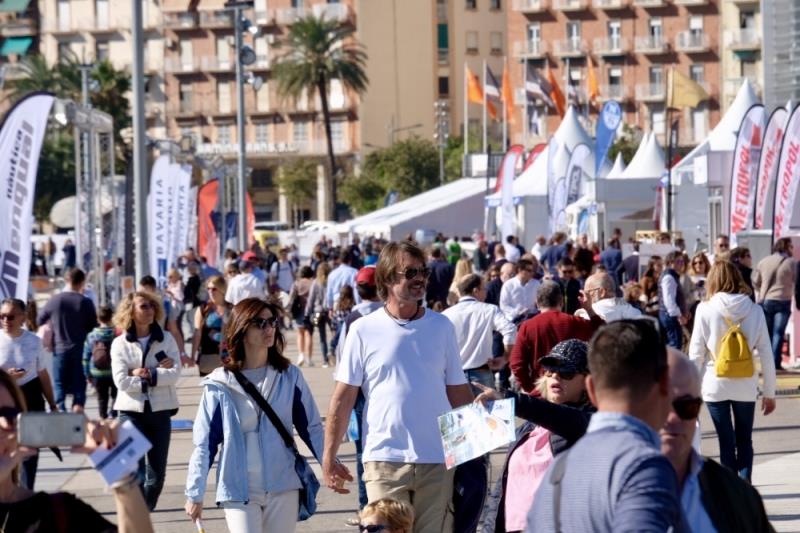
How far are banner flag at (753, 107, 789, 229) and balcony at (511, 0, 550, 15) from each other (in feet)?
246

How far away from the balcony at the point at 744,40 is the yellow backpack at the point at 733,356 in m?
82.6

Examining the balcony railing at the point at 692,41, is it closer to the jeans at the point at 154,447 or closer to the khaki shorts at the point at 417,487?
the jeans at the point at 154,447

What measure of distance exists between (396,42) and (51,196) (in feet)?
81.1

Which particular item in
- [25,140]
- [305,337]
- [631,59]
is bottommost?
[305,337]

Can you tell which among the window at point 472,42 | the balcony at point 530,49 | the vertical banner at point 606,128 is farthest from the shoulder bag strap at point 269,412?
the window at point 472,42

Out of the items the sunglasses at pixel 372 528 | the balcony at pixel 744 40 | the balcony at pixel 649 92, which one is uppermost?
the balcony at pixel 744 40

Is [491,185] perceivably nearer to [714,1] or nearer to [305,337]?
[714,1]

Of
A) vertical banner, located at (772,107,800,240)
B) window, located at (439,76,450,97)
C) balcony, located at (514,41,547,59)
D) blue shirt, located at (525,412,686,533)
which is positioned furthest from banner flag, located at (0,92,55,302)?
window, located at (439,76,450,97)

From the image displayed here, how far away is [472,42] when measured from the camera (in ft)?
343

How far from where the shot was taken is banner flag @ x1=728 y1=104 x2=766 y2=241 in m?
24.0

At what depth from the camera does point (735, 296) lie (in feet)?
34.2

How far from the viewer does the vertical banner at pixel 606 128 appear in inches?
1858

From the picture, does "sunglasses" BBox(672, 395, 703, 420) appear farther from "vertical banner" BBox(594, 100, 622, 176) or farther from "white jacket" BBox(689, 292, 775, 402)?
"vertical banner" BBox(594, 100, 622, 176)

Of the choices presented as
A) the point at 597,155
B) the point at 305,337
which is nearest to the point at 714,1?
the point at 597,155
